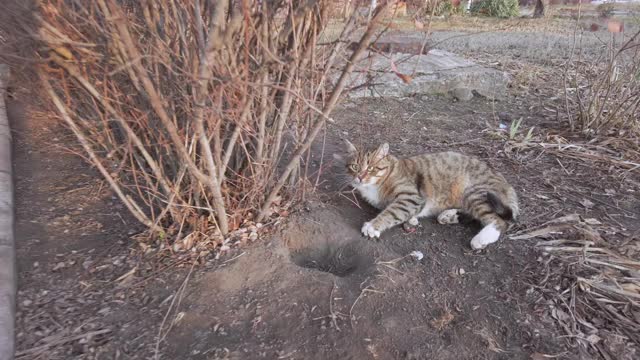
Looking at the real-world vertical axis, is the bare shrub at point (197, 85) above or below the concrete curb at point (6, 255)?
above

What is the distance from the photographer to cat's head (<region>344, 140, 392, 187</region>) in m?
3.57

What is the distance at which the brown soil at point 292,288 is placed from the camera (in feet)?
7.62

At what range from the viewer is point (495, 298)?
266cm

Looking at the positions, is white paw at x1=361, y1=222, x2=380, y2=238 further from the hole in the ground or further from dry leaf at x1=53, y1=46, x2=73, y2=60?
dry leaf at x1=53, y1=46, x2=73, y2=60

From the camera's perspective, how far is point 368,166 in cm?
359

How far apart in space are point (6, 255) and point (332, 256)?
2290 millimetres

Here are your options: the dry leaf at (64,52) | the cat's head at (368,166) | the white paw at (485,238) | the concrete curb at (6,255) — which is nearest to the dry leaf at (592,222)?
the white paw at (485,238)

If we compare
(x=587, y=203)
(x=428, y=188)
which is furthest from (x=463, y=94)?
(x=428, y=188)

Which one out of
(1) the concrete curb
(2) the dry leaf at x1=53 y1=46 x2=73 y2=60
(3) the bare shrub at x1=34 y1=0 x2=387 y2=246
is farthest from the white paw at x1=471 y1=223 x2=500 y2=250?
(1) the concrete curb

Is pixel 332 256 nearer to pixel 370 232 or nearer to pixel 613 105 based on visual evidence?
pixel 370 232

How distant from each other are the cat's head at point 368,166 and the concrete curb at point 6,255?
2.58 metres

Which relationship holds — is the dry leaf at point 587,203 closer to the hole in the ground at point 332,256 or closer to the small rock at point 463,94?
the hole in the ground at point 332,256

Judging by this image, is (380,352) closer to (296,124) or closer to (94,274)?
(296,124)

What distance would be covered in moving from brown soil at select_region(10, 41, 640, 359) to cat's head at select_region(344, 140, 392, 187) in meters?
0.25
